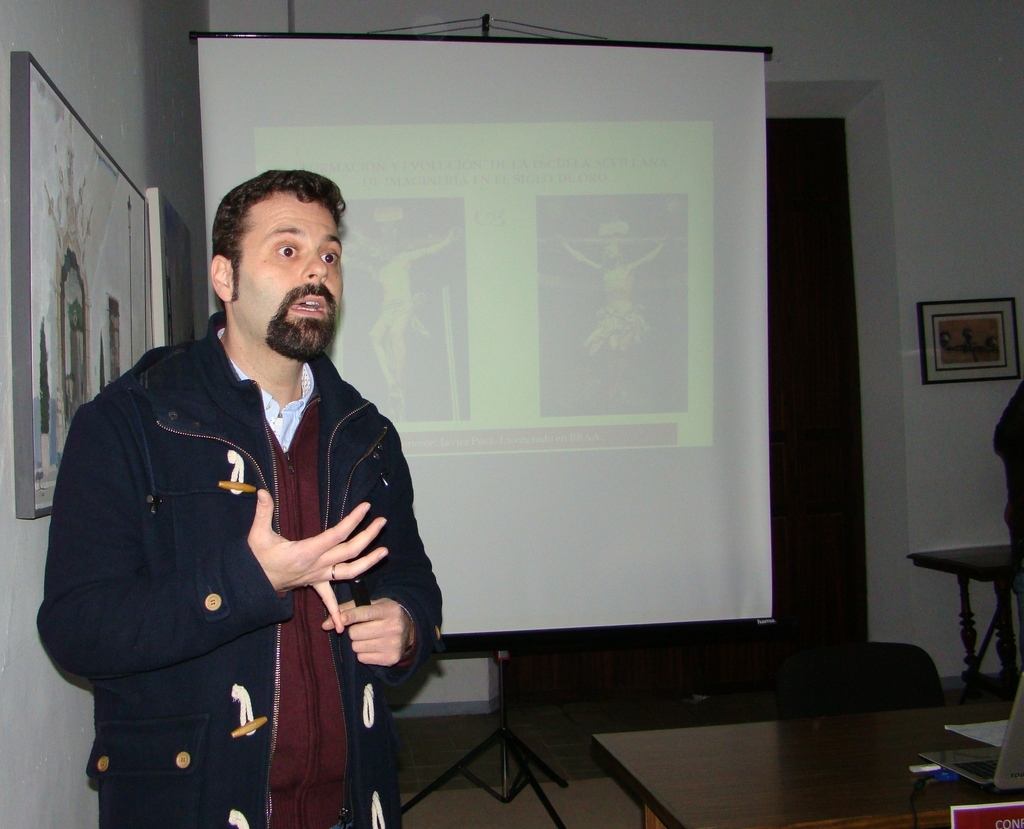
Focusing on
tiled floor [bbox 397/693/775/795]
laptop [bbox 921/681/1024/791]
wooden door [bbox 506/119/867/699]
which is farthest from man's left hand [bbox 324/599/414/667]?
wooden door [bbox 506/119/867/699]

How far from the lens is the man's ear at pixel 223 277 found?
1.42 m

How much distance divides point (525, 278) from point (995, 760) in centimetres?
181

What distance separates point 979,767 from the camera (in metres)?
1.46

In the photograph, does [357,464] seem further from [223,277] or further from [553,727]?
[553,727]

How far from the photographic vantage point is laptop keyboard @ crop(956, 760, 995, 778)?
4.66ft

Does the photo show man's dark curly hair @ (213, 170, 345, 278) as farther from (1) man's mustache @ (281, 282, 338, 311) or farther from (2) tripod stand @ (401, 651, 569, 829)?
(2) tripod stand @ (401, 651, 569, 829)

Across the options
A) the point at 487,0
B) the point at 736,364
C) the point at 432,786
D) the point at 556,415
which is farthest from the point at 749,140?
Answer: the point at 432,786

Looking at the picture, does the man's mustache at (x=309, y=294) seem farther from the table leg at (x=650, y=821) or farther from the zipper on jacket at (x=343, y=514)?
the table leg at (x=650, y=821)

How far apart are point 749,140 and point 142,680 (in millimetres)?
Answer: 2486

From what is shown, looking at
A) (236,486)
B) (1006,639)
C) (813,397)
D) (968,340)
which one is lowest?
(1006,639)

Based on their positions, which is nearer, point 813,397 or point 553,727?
point 553,727

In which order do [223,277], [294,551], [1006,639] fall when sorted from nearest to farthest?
1. [294,551]
2. [223,277]
3. [1006,639]

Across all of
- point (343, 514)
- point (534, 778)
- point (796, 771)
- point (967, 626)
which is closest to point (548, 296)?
point (343, 514)

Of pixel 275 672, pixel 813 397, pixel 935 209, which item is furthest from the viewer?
pixel 813 397
